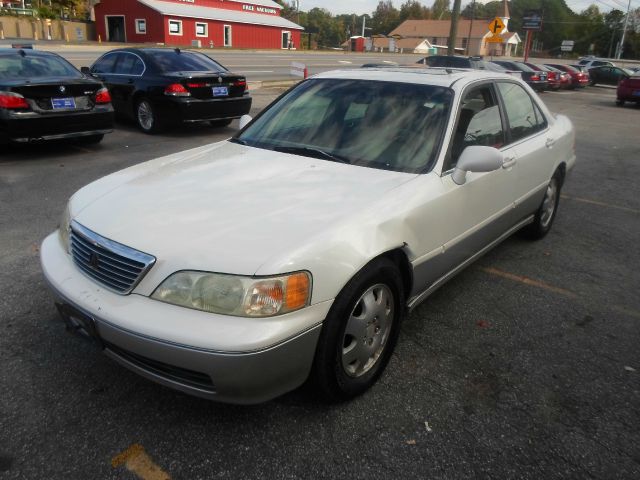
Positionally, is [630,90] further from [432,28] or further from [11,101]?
[432,28]

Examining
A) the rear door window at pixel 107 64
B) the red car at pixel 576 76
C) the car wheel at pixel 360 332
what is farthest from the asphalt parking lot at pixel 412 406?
the red car at pixel 576 76

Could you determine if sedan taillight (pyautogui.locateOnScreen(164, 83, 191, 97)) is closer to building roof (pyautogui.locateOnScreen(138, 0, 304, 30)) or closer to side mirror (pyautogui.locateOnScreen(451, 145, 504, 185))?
side mirror (pyautogui.locateOnScreen(451, 145, 504, 185))

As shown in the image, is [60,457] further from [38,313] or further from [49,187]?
[49,187]

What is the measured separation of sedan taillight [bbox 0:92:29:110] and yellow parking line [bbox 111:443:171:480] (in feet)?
20.1

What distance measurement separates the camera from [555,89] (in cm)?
2761

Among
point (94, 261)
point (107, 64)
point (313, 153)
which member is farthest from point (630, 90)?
point (94, 261)

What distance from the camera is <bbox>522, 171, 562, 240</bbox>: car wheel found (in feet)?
16.5

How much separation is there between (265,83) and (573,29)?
97.8 metres

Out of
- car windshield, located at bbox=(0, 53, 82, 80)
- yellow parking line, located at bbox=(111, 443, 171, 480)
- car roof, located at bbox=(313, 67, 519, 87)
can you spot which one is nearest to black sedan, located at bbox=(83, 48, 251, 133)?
car windshield, located at bbox=(0, 53, 82, 80)

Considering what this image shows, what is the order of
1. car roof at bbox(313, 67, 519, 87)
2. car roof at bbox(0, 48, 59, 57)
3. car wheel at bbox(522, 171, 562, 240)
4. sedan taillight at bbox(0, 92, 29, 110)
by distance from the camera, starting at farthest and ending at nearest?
car roof at bbox(0, 48, 59, 57), sedan taillight at bbox(0, 92, 29, 110), car wheel at bbox(522, 171, 562, 240), car roof at bbox(313, 67, 519, 87)

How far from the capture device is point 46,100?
286 inches

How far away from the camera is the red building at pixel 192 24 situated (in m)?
47.2

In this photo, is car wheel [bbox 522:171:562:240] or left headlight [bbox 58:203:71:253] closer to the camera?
left headlight [bbox 58:203:71:253]

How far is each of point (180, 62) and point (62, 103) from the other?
9.65 ft
